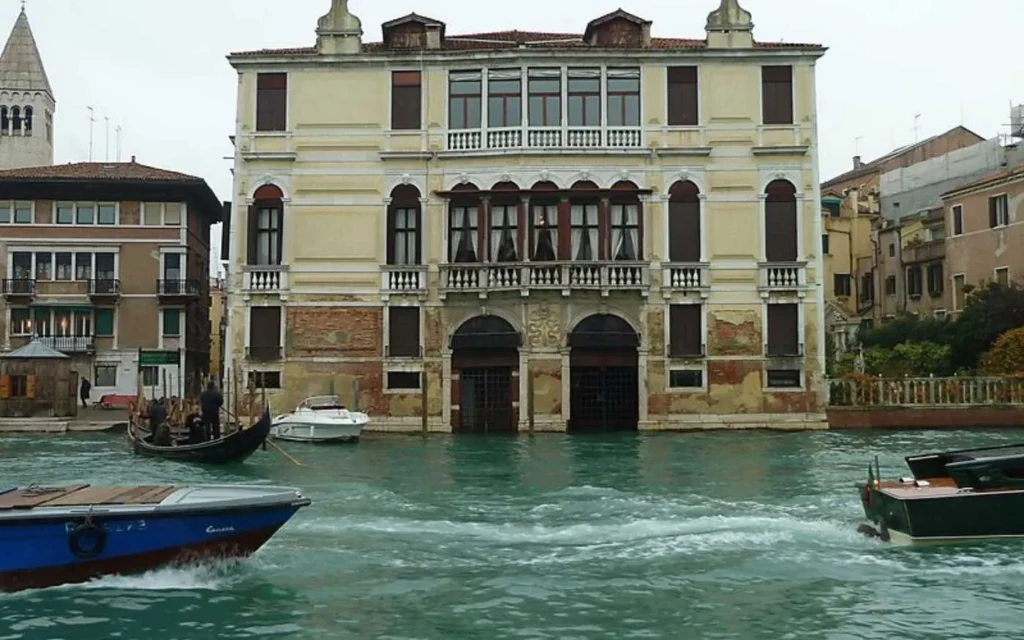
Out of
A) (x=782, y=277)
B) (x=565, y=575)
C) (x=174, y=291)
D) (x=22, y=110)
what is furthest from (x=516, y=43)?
(x=22, y=110)

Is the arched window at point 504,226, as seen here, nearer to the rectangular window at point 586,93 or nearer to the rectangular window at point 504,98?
the rectangular window at point 504,98

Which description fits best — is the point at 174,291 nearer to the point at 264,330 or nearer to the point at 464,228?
the point at 264,330

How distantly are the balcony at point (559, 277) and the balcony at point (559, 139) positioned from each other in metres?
2.48

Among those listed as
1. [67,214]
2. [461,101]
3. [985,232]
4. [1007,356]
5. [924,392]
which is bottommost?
[924,392]

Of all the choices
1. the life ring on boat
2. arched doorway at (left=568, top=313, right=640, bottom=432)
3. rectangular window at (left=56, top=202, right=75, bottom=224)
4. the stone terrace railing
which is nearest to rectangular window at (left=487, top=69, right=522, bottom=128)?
→ arched doorway at (left=568, top=313, right=640, bottom=432)

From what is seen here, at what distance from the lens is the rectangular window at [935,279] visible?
109 feet

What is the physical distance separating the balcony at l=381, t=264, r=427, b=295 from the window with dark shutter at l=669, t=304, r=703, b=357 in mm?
5267

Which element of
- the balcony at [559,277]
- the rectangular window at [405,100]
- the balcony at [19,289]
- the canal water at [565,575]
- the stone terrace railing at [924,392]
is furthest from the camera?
the balcony at [19,289]

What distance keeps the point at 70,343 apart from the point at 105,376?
1406mm

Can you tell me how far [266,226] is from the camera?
79.6 feet

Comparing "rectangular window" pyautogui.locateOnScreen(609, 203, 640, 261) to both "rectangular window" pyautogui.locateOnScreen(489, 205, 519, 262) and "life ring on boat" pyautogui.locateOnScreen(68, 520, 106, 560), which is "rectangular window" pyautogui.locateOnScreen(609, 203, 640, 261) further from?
"life ring on boat" pyautogui.locateOnScreen(68, 520, 106, 560)

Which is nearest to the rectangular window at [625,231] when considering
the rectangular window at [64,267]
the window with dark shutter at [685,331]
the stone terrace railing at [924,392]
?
the window with dark shutter at [685,331]

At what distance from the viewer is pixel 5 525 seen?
7.95m

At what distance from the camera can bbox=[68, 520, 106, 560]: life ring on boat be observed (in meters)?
8.05
